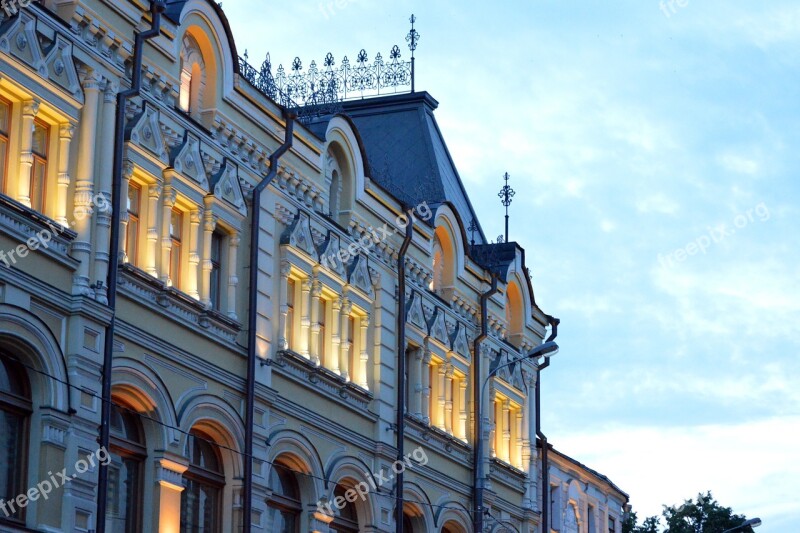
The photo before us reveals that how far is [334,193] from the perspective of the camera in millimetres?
37375

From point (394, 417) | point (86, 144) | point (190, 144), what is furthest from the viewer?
point (394, 417)

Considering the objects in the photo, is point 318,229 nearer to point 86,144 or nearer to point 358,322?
point 358,322

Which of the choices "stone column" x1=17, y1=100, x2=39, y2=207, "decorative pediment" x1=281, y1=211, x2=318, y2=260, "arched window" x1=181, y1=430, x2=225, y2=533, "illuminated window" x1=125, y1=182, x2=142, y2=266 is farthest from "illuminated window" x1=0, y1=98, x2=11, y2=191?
"decorative pediment" x1=281, y1=211, x2=318, y2=260

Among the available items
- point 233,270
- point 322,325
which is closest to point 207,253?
point 233,270

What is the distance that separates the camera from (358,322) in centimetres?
3797

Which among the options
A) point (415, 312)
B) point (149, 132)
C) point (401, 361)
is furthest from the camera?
point (415, 312)

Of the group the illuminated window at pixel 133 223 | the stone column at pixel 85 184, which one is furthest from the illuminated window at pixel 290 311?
the stone column at pixel 85 184

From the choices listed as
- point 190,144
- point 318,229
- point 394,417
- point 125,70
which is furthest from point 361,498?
point 125,70

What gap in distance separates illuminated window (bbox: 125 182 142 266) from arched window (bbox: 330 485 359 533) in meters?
8.92

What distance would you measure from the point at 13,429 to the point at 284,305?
904 centimetres

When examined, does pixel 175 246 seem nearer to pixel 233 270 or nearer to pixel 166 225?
pixel 166 225

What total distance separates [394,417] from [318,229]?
5.41 meters

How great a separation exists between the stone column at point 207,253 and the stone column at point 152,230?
1.66 m

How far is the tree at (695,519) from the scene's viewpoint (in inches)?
3374
